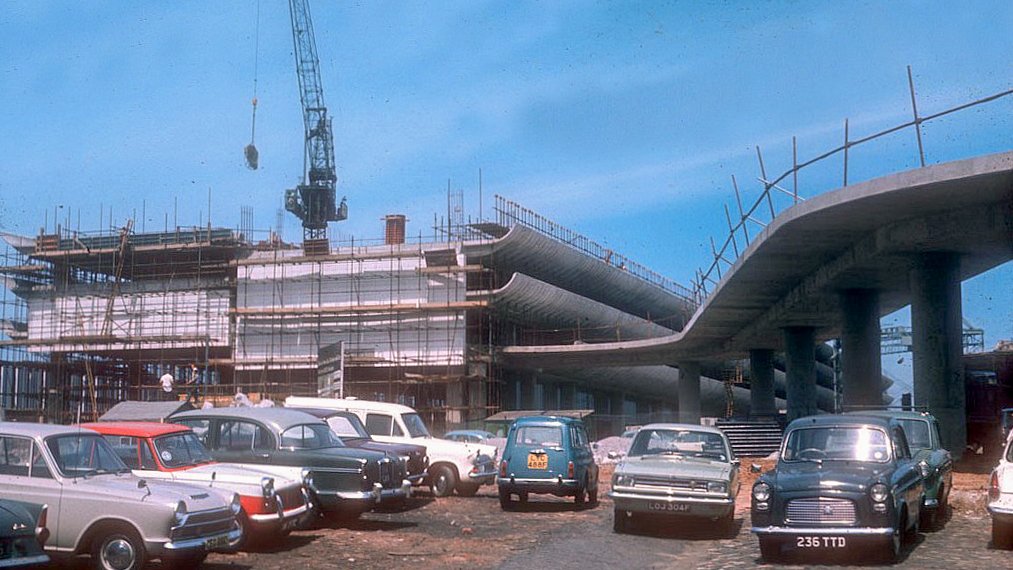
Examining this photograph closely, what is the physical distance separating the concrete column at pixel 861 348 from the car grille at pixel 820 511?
21.5 meters

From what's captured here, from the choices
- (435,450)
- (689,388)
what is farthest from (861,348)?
(689,388)

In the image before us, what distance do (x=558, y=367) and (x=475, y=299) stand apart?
8246 millimetres

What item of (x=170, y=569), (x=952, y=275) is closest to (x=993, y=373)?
(x=952, y=275)

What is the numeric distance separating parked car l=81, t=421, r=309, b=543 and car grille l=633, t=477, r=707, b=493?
5110 mm

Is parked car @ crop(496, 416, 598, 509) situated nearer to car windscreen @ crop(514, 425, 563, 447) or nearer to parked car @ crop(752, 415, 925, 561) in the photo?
car windscreen @ crop(514, 425, 563, 447)

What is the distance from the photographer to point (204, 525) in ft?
36.7

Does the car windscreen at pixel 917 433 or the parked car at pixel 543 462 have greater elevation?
the car windscreen at pixel 917 433

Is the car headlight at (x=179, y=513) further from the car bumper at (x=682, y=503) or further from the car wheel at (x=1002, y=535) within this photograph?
the car wheel at (x=1002, y=535)

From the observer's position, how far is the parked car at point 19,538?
9242 millimetres

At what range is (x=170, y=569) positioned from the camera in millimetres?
11062

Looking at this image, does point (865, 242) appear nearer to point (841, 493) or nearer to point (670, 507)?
point (670, 507)

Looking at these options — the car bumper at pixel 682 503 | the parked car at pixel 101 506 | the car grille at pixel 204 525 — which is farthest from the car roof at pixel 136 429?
the car bumper at pixel 682 503

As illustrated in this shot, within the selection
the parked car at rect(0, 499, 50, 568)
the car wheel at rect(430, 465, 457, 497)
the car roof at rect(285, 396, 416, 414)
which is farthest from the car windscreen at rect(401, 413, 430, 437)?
the parked car at rect(0, 499, 50, 568)

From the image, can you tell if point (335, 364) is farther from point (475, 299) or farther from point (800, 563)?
point (800, 563)
